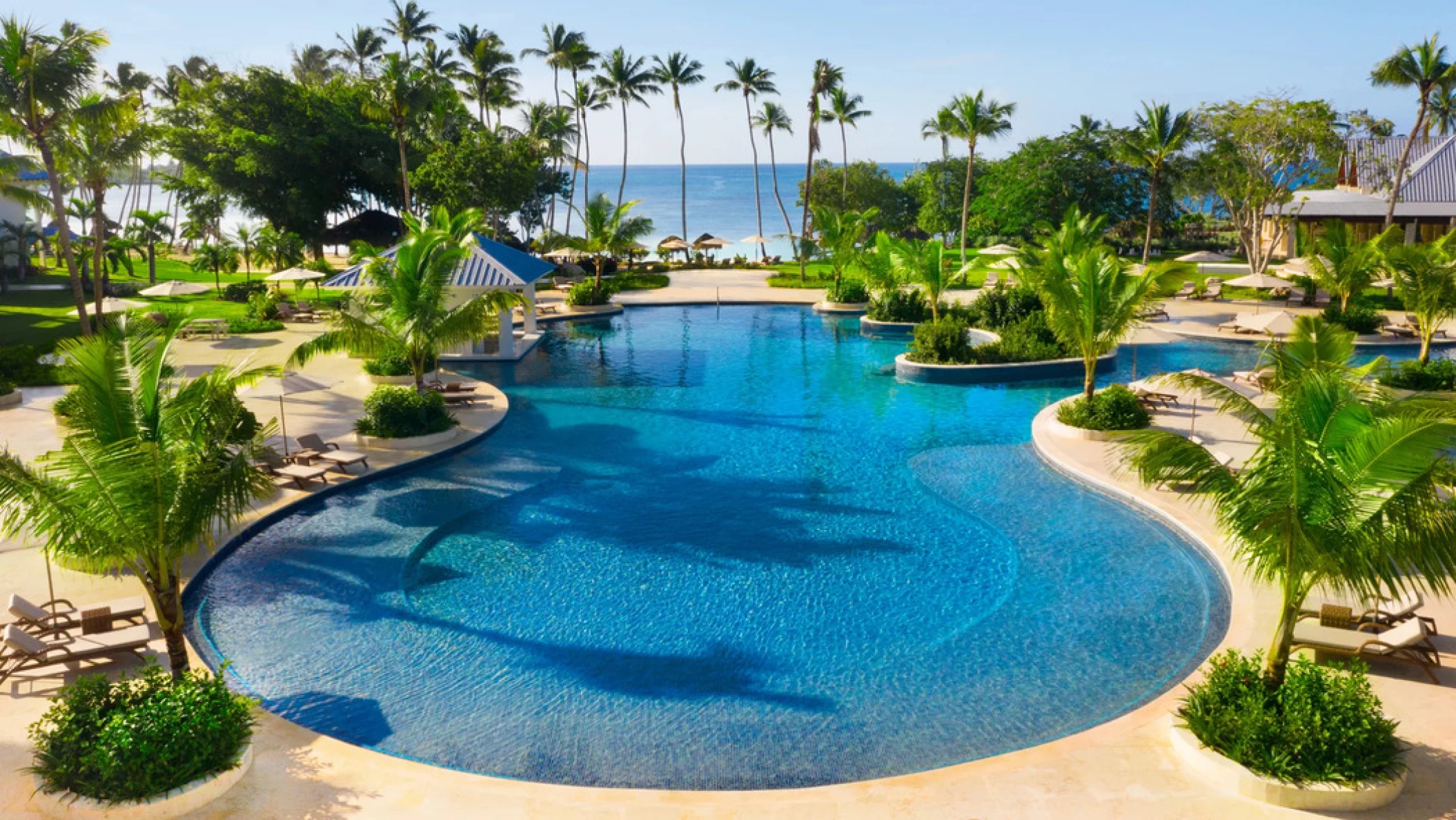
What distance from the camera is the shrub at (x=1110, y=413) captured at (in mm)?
19812

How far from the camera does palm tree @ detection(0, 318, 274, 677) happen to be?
8750 millimetres

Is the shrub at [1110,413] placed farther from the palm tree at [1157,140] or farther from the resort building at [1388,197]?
the resort building at [1388,197]

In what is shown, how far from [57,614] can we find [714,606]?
7875 mm

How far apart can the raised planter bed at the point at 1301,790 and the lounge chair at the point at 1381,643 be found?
233cm

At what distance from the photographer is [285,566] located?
14.4m

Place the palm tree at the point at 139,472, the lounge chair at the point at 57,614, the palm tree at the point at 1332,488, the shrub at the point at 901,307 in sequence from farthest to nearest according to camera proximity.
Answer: the shrub at the point at 901,307, the lounge chair at the point at 57,614, the palm tree at the point at 139,472, the palm tree at the point at 1332,488

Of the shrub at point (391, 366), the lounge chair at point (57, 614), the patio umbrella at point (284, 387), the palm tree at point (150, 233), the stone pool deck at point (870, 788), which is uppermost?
the palm tree at point (150, 233)

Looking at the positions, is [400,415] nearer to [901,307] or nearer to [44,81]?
[44,81]

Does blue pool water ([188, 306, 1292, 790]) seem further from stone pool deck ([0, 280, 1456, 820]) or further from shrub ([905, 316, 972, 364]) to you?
shrub ([905, 316, 972, 364])

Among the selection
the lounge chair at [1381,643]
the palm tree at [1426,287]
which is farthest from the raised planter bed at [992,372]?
the lounge chair at [1381,643]

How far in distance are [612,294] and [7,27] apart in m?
23.8

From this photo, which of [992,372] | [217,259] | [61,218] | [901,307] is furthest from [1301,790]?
[217,259]

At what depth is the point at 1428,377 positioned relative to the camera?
71.7ft

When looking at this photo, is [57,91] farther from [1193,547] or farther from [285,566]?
[1193,547]
